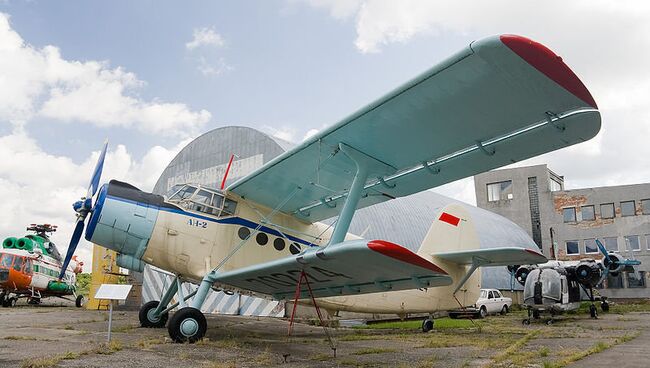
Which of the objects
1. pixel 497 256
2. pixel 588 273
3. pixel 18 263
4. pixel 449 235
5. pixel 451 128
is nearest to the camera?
pixel 451 128

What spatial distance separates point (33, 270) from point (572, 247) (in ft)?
120

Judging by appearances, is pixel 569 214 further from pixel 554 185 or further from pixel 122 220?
pixel 122 220

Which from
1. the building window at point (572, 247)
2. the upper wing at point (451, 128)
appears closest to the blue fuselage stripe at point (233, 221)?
the upper wing at point (451, 128)

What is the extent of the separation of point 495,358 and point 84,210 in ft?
23.2

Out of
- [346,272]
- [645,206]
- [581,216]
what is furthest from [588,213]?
[346,272]

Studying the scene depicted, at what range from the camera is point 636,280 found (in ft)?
115

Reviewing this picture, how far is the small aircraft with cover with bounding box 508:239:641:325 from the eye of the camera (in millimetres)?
15930

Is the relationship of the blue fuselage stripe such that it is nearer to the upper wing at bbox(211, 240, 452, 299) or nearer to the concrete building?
the upper wing at bbox(211, 240, 452, 299)

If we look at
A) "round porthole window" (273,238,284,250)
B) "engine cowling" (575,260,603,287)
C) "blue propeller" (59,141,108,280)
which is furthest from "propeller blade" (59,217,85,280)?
"engine cowling" (575,260,603,287)

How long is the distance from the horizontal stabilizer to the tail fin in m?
0.46

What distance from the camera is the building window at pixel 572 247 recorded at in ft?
120

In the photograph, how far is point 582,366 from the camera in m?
5.48

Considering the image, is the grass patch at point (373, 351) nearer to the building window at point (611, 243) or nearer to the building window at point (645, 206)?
the building window at point (611, 243)

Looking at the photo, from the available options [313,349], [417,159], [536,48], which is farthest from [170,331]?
[536,48]
